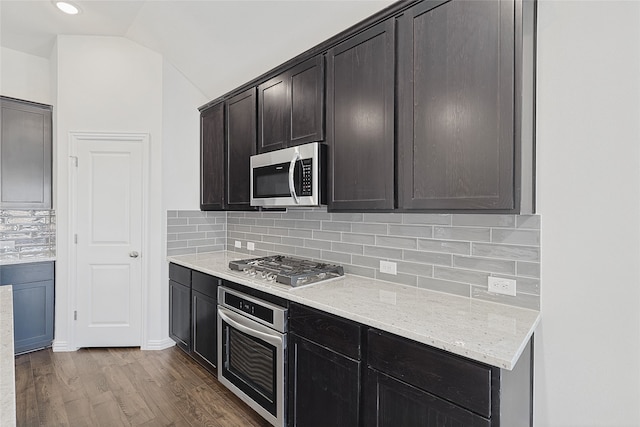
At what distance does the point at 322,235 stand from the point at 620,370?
1859 millimetres

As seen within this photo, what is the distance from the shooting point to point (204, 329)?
2.83 metres

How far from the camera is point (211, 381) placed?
9.08 ft

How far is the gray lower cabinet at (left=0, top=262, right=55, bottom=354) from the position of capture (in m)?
3.17

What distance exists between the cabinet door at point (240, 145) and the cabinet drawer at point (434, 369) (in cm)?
181

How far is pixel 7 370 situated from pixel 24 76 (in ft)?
12.1

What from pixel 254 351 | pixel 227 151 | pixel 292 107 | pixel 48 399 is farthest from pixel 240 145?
pixel 48 399

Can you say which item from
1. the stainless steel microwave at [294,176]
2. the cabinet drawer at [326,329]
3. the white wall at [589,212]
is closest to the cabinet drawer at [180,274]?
the stainless steel microwave at [294,176]

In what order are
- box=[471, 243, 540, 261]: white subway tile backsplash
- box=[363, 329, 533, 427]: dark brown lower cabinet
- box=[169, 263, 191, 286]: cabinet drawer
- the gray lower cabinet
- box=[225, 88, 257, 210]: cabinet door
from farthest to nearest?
1. the gray lower cabinet
2. box=[169, 263, 191, 286]: cabinet drawer
3. box=[225, 88, 257, 210]: cabinet door
4. box=[471, 243, 540, 261]: white subway tile backsplash
5. box=[363, 329, 533, 427]: dark brown lower cabinet

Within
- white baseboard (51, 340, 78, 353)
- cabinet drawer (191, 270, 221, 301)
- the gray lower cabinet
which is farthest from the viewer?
white baseboard (51, 340, 78, 353)

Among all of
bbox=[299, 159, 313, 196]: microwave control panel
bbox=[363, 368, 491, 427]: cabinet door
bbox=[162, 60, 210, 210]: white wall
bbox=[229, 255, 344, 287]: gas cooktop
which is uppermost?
bbox=[162, 60, 210, 210]: white wall

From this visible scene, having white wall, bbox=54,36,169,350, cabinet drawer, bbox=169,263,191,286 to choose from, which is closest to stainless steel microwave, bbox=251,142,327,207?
cabinet drawer, bbox=169,263,191,286

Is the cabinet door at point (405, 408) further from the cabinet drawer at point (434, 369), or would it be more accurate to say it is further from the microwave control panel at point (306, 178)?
the microwave control panel at point (306, 178)

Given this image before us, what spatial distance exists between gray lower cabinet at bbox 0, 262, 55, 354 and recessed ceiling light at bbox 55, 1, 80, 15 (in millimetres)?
2294

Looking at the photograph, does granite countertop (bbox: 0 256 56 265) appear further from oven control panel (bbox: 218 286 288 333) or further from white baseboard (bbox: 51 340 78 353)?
oven control panel (bbox: 218 286 288 333)
